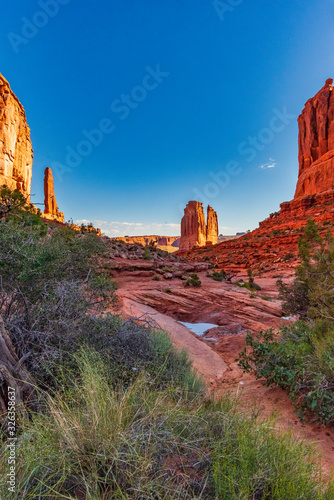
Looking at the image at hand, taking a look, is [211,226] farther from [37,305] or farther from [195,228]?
[37,305]

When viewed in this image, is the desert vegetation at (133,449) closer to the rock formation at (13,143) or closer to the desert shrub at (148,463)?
the desert shrub at (148,463)

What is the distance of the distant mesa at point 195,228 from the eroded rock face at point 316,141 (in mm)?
41822

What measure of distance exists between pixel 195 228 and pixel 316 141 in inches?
1902

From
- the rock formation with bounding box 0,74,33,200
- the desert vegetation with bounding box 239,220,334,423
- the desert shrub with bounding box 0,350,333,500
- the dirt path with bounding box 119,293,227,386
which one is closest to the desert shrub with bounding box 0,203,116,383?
the desert shrub with bounding box 0,350,333,500

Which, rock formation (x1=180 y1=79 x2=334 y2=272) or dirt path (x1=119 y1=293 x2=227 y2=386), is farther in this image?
rock formation (x1=180 y1=79 x2=334 y2=272)

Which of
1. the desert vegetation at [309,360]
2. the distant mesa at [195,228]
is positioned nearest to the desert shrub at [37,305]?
Result: the desert vegetation at [309,360]

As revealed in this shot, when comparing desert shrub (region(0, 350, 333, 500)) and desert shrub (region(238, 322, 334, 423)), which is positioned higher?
desert shrub (region(0, 350, 333, 500))

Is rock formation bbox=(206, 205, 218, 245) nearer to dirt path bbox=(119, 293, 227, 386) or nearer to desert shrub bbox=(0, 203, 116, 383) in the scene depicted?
dirt path bbox=(119, 293, 227, 386)

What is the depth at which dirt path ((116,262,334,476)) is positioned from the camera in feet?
10.8

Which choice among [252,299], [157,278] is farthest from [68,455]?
[157,278]

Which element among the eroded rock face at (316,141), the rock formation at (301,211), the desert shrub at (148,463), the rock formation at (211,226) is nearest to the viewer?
the desert shrub at (148,463)

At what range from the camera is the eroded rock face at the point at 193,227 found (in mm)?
94312

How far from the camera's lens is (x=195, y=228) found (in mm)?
95625

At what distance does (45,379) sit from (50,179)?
77.0 meters
